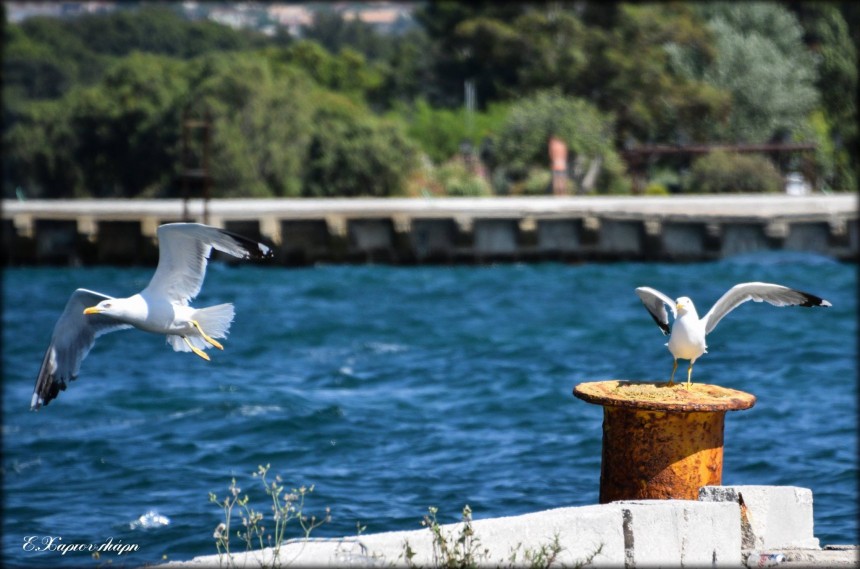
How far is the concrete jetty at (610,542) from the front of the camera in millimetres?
6367

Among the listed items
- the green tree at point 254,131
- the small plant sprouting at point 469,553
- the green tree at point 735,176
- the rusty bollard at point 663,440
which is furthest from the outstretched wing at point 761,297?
the green tree at point 735,176

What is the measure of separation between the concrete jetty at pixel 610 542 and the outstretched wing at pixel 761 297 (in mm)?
1288

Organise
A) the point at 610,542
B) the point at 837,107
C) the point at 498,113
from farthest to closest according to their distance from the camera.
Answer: the point at 837,107
the point at 498,113
the point at 610,542

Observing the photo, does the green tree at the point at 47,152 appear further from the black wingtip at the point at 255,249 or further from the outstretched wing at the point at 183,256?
the black wingtip at the point at 255,249

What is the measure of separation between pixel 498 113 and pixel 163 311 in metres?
36.6

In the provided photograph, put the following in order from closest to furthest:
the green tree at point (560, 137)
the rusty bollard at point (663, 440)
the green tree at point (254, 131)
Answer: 1. the rusty bollard at point (663, 440)
2. the green tree at point (254, 131)
3. the green tree at point (560, 137)

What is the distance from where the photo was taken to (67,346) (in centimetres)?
919

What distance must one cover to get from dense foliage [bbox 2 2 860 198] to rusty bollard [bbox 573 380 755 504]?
25750 mm

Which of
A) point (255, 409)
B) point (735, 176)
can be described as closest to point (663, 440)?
point (255, 409)

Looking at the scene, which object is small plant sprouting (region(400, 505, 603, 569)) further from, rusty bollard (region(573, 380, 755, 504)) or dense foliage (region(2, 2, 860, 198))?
dense foliage (region(2, 2, 860, 198))

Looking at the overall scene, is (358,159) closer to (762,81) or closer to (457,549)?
(762,81)

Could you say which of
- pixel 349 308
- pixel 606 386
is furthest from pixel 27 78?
pixel 606 386

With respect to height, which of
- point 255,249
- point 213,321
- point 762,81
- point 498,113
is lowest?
point 213,321

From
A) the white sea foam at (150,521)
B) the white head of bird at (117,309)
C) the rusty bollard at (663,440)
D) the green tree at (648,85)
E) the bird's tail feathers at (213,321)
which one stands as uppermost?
the green tree at (648,85)
